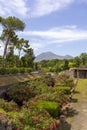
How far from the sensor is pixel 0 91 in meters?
24.1

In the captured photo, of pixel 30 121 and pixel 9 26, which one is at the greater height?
pixel 9 26

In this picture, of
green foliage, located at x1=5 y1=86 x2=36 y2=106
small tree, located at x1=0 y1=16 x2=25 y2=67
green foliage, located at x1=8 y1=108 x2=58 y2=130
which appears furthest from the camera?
small tree, located at x1=0 y1=16 x2=25 y2=67

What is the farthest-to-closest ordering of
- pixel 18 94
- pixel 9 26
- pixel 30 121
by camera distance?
pixel 9 26 → pixel 18 94 → pixel 30 121

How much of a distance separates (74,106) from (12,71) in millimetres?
29228

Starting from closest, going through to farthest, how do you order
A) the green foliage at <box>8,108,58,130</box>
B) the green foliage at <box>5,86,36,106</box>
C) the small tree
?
the green foliage at <box>8,108,58,130</box> → the green foliage at <box>5,86,36,106</box> → the small tree

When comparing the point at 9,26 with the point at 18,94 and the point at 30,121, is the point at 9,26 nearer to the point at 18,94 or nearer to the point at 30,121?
the point at 18,94

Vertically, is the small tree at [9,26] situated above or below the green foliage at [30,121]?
above

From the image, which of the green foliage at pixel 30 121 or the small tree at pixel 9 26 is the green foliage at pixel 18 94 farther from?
the small tree at pixel 9 26

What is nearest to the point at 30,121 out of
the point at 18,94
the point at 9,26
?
the point at 18,94

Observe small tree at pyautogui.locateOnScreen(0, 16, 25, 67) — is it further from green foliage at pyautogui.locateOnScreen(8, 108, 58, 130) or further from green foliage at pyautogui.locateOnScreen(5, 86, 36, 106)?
green foliage at pyautogui.locateOnScreen(8, 108, 58, 130)

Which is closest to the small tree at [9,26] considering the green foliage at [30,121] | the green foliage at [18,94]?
the green foliage at [18,94]

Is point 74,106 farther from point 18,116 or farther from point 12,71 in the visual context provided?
point 12,71

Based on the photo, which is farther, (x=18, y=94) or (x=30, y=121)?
(x=18, y=94)

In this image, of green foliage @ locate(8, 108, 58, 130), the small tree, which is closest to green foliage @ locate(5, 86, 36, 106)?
green foliage @ locate(8, 108, 58, 130)
